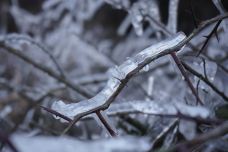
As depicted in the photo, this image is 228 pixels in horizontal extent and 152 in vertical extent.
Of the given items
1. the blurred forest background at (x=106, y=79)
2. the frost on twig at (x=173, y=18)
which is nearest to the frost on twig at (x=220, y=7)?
the blurred forest background at (x=106, y=79)

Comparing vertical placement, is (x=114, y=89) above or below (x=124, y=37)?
below

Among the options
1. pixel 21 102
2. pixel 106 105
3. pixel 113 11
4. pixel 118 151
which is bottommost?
pixel 118 151

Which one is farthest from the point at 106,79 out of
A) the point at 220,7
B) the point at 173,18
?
the point at 220,7

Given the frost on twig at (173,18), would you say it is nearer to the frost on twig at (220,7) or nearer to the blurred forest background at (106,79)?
the blurred forest background at (106,79)

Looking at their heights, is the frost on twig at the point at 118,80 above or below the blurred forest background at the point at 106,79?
below

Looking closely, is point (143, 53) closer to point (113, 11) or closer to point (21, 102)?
point (21, 102)

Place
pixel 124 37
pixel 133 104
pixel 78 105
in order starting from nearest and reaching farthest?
pixel 78 105 → pixel 133 104 → pixel 124 37

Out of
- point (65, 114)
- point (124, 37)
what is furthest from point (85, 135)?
point (124, 37)

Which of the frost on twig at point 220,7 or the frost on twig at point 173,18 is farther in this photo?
the frost on twig at point 173,18
